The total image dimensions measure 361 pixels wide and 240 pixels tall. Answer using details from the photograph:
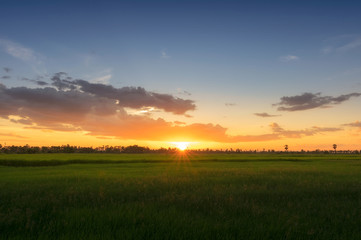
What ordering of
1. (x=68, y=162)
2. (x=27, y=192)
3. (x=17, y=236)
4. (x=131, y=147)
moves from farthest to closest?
(x=131, y=147) → (x=68, y=162) → (x=27, y=192) → (x=17, y=236)

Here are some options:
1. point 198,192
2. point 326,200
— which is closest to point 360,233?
point 326,200

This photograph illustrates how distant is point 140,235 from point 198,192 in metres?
5.75

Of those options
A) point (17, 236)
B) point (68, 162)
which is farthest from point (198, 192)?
point (68, 162)

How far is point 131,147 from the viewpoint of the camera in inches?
5679

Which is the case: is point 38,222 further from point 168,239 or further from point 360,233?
point 360,233

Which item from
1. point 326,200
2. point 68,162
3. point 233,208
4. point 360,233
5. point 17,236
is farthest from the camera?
point 68,162

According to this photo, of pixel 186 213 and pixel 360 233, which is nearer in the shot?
pixel 360 233

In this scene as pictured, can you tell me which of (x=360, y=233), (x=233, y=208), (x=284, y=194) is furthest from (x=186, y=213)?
(x=284, y=194)

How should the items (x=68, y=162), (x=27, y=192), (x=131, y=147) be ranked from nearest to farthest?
(x=27, y=192) → (x=68, y=162) → (x=131, y=147)

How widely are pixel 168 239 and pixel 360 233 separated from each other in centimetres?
492

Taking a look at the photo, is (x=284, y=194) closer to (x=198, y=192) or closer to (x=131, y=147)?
(x=198, y=192)

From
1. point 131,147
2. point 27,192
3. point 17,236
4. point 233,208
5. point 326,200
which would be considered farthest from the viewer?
point 131,147

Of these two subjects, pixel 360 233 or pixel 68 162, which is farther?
pixel 68 162

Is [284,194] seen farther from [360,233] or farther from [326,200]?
[360,233]
